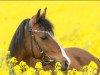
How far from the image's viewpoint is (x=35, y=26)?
42.3 feet

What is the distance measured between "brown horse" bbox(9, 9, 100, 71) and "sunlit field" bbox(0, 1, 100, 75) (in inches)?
228

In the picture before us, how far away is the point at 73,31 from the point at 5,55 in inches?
576

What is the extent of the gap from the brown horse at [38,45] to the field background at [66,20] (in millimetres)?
5741

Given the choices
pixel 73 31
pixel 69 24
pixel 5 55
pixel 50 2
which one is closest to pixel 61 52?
pixel 5 55

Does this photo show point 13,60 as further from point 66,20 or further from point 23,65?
point 66,20

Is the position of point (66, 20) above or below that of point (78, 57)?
above

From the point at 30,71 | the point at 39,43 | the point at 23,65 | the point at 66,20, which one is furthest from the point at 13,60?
the point at 66,20

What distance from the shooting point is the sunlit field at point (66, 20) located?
21.8 m

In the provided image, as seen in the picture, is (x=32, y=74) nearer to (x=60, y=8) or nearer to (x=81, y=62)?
(x=81, y=62)

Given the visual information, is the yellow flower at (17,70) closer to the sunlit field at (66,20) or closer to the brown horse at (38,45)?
the brown horse at (38,45)

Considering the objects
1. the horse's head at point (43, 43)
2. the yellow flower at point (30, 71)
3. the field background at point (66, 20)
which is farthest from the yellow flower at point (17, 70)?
the field background at point (66, 20)

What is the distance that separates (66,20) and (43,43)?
21192 mm

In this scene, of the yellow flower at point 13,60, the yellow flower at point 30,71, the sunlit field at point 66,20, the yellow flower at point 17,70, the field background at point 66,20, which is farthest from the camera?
the field background at point 66,20

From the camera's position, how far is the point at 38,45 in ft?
41.9
